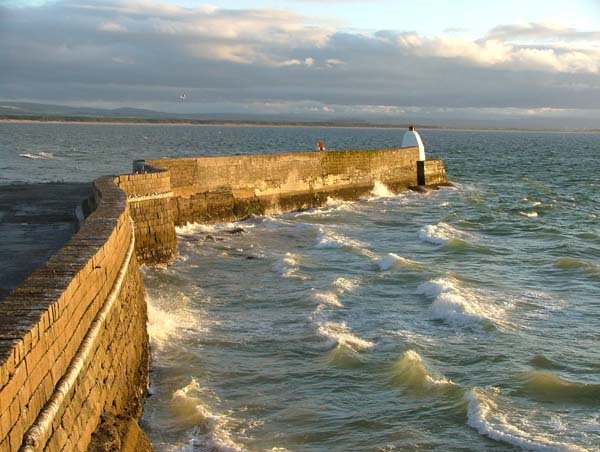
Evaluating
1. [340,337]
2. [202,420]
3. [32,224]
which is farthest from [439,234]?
[202,420]

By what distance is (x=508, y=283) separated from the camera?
15.9m

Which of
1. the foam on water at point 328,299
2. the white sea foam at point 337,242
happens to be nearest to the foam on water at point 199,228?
the white sea foam at point 337,242

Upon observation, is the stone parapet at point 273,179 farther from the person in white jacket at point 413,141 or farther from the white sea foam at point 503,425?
the white sea foam at point 503,425

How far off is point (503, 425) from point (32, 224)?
10.7 metres

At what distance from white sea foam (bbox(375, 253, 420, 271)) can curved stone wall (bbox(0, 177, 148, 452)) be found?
831 cm

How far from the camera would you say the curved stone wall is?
461 centimetres

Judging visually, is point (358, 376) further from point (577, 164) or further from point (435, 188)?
point (577, 164)

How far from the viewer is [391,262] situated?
17375 millimetres

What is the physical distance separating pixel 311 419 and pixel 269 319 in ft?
13.0

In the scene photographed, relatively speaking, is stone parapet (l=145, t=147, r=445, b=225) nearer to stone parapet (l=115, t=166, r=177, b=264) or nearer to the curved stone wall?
stone parapet (l=115, t=166, r=177, b=264)

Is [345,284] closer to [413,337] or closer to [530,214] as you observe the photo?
[413,337]

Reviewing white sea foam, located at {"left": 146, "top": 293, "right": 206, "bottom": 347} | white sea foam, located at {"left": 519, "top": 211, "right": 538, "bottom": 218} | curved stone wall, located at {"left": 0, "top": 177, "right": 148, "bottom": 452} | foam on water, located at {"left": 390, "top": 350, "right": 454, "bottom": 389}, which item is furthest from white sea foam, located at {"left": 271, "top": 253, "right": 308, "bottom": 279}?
white sea foam, located at {"left": 519, "top": 211, "right": 538, "bottom": 218}

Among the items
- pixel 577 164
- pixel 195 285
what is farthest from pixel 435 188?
pixel 577 164

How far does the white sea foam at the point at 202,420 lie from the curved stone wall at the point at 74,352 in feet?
1.52
